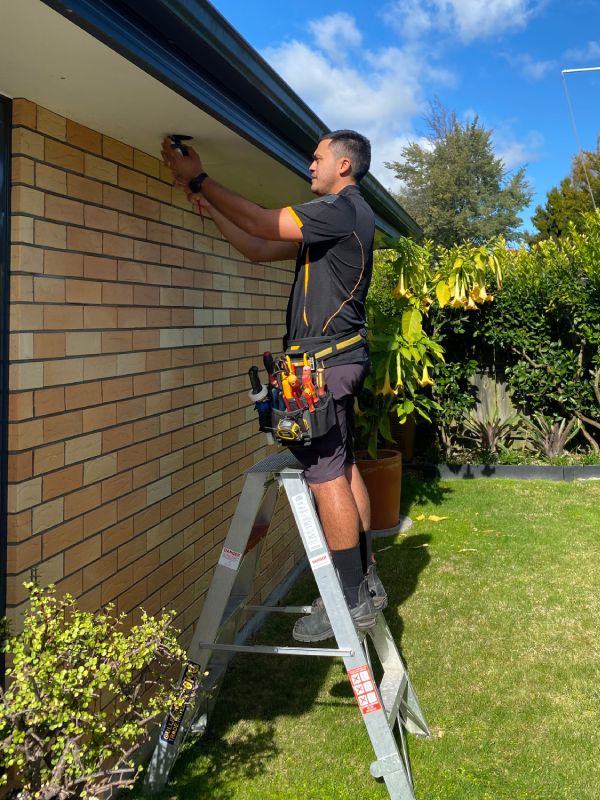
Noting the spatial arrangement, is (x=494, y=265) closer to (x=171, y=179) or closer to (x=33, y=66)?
(x=171, y=179)

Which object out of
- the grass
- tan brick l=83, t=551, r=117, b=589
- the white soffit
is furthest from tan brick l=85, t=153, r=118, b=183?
the grass

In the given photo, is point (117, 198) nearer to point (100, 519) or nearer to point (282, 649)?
point (100, 519)

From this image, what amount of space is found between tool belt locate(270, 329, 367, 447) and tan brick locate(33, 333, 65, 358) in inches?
29.9

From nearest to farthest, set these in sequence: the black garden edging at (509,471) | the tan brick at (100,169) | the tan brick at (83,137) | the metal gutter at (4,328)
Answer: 1. the metal gutter at (4,328)
2. the tan brick at (83,137)
3. the tan brick at (100,169)
4. the black garden edging at (509,471)

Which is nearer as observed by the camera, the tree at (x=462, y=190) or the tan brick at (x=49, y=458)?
the tan brick at (x=49, y=458)

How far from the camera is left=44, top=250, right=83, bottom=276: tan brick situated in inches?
94.5

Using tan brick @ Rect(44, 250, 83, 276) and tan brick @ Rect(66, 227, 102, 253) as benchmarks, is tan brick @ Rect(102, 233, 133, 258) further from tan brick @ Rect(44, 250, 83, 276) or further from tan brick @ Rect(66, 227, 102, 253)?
tan brick @ Rect(44, 250, 83, 276)

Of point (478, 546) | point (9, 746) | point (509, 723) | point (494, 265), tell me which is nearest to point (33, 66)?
point (9, 746)

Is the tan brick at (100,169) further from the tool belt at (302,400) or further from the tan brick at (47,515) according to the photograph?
the tan brick at (47,515)

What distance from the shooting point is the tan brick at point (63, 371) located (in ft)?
7.89

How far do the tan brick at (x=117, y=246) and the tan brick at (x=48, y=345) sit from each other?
1.53 feet

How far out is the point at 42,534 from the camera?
2.37 meters

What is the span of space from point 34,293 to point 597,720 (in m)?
2.98

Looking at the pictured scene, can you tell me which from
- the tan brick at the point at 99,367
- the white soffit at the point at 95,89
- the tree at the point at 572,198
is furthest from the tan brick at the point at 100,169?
the tree at the point at 572,198
